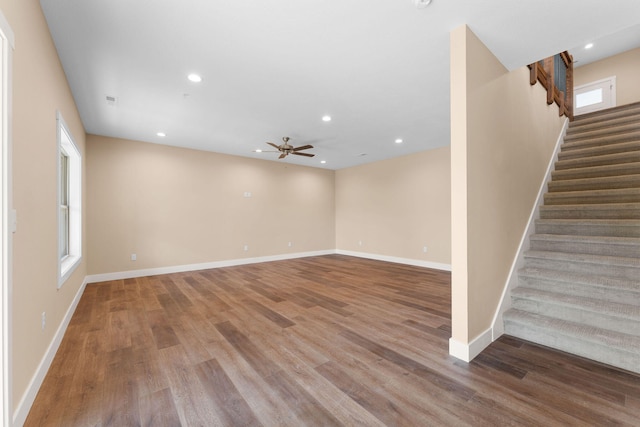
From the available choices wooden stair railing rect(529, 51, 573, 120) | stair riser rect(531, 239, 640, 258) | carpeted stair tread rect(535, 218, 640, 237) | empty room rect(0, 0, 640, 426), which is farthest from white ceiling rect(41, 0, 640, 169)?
stair riser rect(531, 239, 640, 258)

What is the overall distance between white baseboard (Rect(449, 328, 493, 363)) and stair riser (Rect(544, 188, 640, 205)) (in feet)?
8.04

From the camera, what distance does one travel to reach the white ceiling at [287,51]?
196 cm

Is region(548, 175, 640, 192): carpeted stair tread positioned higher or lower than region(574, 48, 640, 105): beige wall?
lower

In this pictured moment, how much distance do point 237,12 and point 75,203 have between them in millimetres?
3913

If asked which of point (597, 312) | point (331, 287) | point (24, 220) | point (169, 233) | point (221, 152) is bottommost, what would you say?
point (331, 287)

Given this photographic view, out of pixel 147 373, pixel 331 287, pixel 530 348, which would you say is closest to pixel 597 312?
pixel 530 348

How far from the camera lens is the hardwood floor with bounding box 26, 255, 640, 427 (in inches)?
60.2

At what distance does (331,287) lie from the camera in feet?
14.2

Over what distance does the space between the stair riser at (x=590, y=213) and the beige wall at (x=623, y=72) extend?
4744 mm

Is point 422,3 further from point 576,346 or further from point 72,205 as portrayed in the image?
point 72,205

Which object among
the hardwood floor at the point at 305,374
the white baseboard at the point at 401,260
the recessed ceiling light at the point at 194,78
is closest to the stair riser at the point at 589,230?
the hardwood floor at the point at 305,374

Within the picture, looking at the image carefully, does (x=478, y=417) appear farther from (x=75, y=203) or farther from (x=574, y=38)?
(x=75, y=203)

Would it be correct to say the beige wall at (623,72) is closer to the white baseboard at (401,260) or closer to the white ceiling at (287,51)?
the white ceiling at (287,51)

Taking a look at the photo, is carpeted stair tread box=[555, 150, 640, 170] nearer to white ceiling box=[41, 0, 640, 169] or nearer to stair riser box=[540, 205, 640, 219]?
stair riser box=[540, 205, 640, 219]
